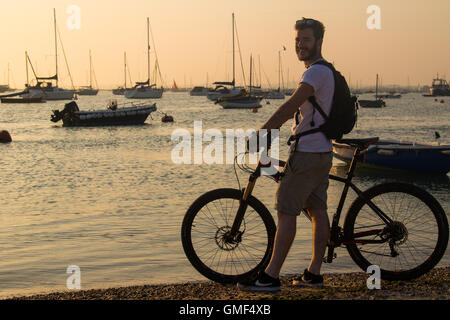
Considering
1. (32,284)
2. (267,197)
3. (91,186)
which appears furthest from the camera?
(91,186)

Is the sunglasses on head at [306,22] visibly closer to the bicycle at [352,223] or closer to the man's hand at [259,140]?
the man's hand at [259,140]

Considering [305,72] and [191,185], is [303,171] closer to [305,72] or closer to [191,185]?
[305,72]

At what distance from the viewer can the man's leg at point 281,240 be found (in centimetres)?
441

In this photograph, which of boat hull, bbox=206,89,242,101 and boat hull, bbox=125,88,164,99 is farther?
boat hull, bbox=125,88,164,99

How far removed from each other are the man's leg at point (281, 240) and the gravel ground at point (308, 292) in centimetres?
20

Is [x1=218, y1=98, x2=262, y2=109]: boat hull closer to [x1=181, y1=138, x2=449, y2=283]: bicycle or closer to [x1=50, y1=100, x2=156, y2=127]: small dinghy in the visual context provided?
[x1=50, y1=100, x2=156, y2=127]: small dinghy

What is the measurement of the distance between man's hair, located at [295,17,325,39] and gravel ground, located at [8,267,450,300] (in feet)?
6.25

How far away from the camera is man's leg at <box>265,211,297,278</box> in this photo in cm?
441

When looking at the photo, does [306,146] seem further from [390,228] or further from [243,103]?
[243,103]

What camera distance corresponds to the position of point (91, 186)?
54.3 ft

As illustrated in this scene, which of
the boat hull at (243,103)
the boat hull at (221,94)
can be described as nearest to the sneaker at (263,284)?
the boat hull at (243,103)

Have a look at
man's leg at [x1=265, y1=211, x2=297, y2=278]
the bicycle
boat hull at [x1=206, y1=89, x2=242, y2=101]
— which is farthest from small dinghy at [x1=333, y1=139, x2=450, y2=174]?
boat hull at [x1=206, y1=89, x2=242, y2=101]
